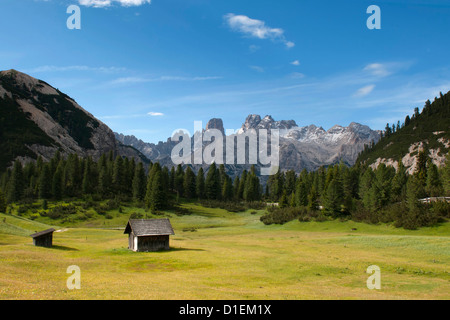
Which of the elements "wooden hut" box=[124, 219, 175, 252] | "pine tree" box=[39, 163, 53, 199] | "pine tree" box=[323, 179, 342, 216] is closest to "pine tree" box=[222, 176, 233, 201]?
"pine tree" box=[323, 179, 342, 216]

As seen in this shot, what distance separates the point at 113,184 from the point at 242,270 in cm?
10853

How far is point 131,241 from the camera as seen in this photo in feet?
183

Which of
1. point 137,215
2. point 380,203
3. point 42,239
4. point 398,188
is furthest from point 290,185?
point 42,239

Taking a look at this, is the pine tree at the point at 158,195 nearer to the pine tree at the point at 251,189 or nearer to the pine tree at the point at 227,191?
the pine tree at the point at 227,191

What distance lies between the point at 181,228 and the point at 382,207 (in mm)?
58467

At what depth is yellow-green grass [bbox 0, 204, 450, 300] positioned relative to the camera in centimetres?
2423

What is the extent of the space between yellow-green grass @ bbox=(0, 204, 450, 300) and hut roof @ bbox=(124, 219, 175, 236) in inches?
138

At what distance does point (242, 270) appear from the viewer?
36469 mm

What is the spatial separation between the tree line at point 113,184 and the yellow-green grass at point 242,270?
58140 mm

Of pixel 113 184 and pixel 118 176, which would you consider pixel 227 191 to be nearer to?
pixel 118 176

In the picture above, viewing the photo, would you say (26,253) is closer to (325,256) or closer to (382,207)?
(325,256)

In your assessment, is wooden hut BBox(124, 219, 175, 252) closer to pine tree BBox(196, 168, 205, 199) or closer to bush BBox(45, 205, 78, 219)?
bush BBox(45, 205, 78, 219)
